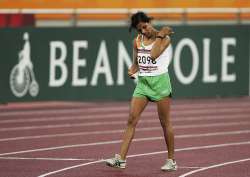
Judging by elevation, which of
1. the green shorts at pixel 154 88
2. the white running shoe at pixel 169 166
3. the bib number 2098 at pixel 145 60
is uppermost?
the bib number 2098 at pixel 145 60

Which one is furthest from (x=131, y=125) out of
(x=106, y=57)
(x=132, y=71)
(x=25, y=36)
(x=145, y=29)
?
(x=106, y=57)

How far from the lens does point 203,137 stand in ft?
48.2

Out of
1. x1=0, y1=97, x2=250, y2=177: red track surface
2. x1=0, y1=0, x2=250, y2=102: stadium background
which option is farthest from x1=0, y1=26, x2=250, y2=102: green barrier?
x1=0, y1=97, x2=250, y2=177: red track surface

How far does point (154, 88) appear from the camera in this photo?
11023 millimetres

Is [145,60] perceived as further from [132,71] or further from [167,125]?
[167,125]

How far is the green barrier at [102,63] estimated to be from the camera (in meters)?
19.7

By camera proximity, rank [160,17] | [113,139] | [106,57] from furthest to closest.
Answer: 1. [160,17]
2. [106,57]
3. [113,139]

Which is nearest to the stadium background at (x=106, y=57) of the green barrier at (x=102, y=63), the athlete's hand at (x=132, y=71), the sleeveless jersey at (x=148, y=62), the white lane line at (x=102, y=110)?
the green barrier at (x=102, y=63)

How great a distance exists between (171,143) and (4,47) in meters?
9.18

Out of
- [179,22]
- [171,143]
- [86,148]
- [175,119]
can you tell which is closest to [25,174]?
[171,143]

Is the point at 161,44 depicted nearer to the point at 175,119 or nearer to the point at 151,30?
the point at 151,30

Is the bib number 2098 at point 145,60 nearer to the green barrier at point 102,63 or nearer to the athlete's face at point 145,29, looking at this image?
the athlete's face at point 145,29

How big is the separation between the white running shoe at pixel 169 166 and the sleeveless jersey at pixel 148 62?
40.4 inches

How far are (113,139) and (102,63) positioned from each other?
6.34 meters
